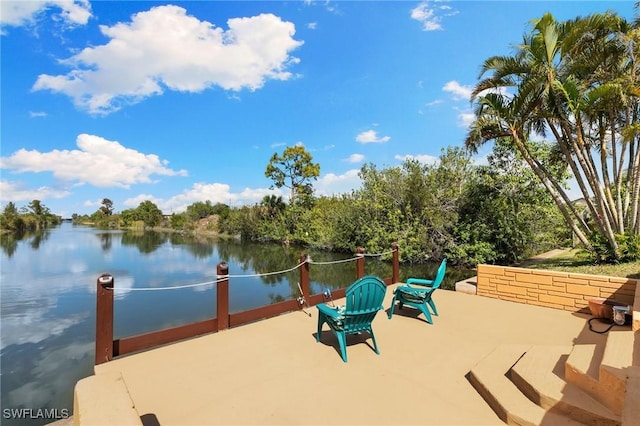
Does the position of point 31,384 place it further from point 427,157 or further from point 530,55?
point 427,157

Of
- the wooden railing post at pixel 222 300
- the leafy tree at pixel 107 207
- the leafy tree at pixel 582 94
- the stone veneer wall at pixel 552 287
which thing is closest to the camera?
the wooden railing post at pixel 222 300

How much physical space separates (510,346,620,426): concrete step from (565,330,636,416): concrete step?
5 cm

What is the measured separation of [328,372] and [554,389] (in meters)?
1.65

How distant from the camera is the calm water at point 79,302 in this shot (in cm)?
442

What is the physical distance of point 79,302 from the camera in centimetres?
848

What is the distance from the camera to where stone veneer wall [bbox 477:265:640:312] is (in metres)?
4.19

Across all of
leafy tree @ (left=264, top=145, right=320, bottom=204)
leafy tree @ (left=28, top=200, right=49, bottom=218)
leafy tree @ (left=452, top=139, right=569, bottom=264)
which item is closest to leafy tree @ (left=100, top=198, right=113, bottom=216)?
leafy tree @ (left=28, top=200, right=49, bottom=218)

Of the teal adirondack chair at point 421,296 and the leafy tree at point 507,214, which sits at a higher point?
the leafy tree at point 507,214

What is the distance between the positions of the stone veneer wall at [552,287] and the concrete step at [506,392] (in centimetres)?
225

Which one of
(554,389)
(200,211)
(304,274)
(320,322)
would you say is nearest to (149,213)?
(200,211)

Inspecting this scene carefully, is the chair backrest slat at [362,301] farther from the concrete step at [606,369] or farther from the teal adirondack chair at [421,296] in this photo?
the concrete step at [606,369]

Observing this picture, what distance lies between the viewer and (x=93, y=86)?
12320mm

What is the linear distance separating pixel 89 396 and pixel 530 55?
31.2 ft

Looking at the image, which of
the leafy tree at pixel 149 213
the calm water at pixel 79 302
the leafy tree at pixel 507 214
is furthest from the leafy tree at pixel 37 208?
the leafy tree at pixel 507 214
